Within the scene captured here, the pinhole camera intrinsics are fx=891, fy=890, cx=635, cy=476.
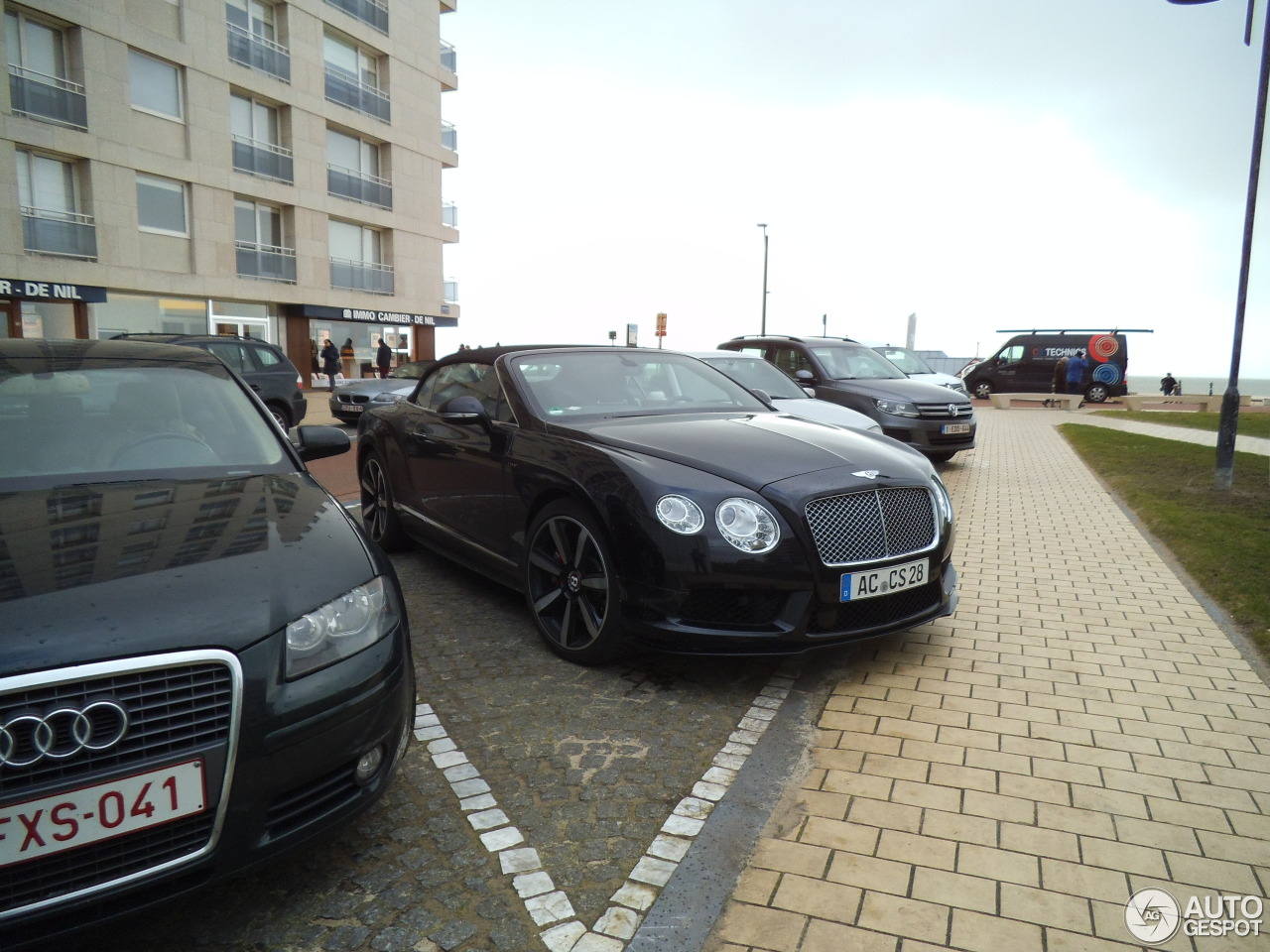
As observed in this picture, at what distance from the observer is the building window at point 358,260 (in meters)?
31.1

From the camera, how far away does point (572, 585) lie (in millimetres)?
4227

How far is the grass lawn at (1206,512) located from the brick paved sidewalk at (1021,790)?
39 centimetres

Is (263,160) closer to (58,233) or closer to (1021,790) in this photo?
(58,233)

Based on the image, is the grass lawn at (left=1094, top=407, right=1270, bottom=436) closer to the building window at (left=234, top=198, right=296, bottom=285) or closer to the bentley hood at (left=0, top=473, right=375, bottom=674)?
the bentley hood at (left=0, top=473, right=375, bottom=674)

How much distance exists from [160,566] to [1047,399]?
28114 millimetres

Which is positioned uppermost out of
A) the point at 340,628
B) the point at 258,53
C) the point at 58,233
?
the point at 258,53

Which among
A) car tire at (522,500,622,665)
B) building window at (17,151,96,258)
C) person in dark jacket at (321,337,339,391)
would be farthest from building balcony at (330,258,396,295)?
car tire at (522,500,622,665)

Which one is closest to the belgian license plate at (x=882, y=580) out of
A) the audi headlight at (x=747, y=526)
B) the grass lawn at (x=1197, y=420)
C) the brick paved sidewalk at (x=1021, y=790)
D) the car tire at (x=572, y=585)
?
the audi headlight at (x=747, y=526)

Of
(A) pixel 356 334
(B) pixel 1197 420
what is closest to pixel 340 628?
(B) pixel 1197 420

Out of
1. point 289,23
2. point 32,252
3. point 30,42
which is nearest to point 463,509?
point 32,252

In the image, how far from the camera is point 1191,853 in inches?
108

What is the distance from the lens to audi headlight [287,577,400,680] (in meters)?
2.29

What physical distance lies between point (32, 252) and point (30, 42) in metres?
5.15

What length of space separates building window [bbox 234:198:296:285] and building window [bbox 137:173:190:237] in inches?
71.1
